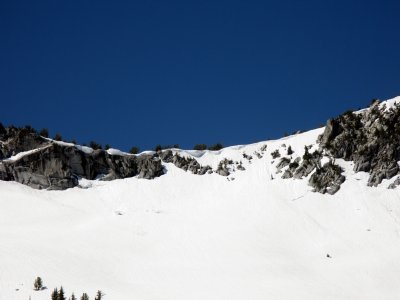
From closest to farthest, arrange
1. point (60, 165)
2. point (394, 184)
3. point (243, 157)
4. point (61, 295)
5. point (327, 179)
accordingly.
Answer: point (61, 295), point (394, 184), point (327, 179), point (60, 165), point (243, 157)

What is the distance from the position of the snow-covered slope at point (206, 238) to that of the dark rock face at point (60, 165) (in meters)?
1.67

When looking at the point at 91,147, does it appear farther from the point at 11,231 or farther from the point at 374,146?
the point at 374,146

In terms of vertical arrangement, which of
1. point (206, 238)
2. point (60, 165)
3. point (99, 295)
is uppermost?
point (60, 165)

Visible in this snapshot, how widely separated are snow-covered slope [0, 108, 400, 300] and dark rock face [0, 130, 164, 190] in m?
1.67

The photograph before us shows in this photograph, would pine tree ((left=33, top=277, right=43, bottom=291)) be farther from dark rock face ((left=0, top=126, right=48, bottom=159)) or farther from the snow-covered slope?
dark rock face ((left=0, top=126, right=48, bottom=159))

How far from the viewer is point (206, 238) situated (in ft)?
176

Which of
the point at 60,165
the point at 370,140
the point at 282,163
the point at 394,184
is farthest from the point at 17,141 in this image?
the point at 394,184

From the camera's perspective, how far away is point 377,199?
2271 inches

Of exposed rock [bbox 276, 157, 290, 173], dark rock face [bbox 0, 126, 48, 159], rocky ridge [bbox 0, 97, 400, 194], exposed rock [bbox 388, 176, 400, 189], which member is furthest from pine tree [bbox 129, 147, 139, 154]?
exposed rock [bbox 388, 176, 400, 189]

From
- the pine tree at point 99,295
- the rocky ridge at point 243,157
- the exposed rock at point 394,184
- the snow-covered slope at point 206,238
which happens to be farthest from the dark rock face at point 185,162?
the pine tree at point 99,295

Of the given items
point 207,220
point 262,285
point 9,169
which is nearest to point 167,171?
point 207,220

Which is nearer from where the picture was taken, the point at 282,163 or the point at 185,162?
the point at 282,163

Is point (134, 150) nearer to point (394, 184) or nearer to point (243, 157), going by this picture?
point (243, 157)

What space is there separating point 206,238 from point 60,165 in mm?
29321
